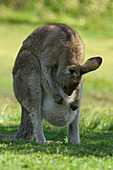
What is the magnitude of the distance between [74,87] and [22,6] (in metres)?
24.1

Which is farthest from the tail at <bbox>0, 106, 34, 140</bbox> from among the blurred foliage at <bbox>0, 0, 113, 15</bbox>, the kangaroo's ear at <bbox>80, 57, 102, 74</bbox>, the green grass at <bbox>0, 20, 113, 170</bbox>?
the blurred foliage at <bbox>0, 0, 113, 15</bbox>

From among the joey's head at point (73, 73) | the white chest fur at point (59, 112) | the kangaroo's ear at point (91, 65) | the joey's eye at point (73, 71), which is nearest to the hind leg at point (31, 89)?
the white chest fur at point (59, 112)

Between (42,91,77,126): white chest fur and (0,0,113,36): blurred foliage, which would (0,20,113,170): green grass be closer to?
(42,91,77,126): white chest fur

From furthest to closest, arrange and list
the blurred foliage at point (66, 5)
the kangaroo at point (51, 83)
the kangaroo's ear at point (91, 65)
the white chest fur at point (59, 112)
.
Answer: the blurred foliage at point (66, 5), the white chest fur at point (59, 112), the kangaroo at point (51, 83), the kangaroo's ear at point (91, 65)

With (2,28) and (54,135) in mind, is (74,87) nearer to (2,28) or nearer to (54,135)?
(54,135)

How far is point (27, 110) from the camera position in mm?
5652

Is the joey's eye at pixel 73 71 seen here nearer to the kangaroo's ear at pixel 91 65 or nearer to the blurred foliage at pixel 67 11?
the kangaroo's ear at pixel 91 65

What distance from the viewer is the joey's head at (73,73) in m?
4.88

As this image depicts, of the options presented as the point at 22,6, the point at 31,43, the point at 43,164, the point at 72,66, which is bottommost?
the point at 43,164

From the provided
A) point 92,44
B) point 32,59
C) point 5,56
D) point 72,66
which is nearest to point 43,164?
point 72,66

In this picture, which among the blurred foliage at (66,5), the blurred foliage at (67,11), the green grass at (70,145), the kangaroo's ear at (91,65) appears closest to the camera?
the green grass at (70,145)

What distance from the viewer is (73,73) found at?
201 inches

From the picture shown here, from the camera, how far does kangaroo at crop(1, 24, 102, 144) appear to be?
17.5 ft

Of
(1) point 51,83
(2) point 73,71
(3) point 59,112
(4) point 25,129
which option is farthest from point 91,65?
(4) point 25,129
